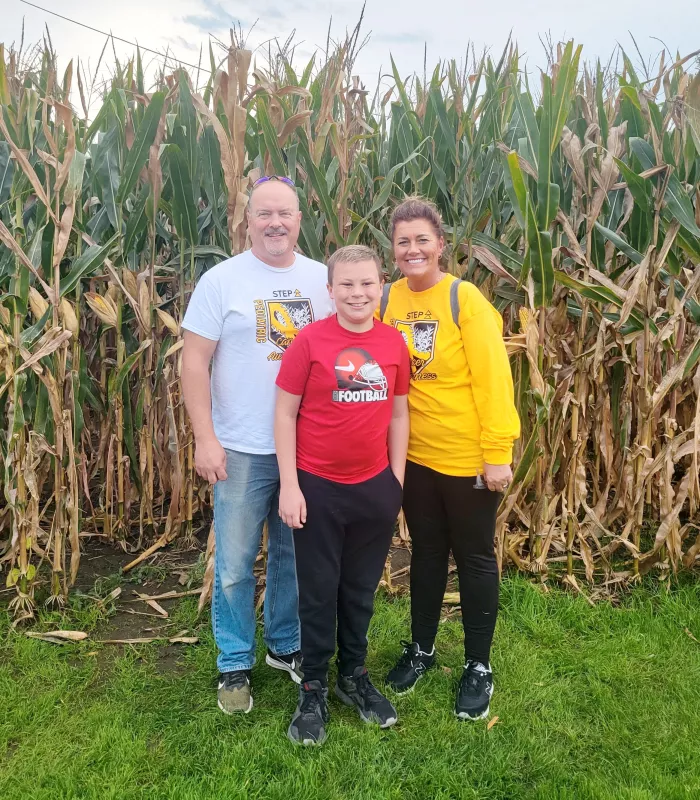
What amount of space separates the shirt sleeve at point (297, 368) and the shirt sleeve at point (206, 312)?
31 centimetres

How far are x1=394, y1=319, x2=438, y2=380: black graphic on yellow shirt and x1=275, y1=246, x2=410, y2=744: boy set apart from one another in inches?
2.8

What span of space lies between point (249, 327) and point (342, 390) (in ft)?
1.37

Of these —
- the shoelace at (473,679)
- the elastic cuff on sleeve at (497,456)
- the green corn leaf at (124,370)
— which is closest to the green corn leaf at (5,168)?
the green corn leaf at (124,370)

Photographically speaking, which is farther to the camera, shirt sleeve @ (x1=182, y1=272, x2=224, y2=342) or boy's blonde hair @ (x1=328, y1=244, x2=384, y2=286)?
shirt sleeve @ (x1=182, y1=272, x2=224, y2=342)

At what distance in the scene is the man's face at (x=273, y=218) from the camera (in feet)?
7.23

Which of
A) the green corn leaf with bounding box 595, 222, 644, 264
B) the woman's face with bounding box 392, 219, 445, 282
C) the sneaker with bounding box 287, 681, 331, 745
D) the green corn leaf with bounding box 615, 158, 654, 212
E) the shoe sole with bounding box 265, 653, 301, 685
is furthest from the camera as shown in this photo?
the green corn leaf with bounding box 595, 222, 644, 264

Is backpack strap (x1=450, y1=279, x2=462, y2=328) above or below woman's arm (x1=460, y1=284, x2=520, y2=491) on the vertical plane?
above

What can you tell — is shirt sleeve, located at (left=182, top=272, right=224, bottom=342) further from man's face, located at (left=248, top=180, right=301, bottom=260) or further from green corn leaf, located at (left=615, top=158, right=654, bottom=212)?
green corn leaf, located at (left=615, top=158, right=654, bottom=212)

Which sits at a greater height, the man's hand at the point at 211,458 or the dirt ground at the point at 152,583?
the man's hand at the point at 211,458

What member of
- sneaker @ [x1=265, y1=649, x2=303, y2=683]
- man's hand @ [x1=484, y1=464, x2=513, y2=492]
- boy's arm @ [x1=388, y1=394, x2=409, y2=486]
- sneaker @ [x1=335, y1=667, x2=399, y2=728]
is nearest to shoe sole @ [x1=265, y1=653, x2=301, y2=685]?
sneaker @ [x1=265, y1=649, x2=303, y2=683]

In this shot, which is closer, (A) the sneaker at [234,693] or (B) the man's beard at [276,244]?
(B) the man's beard at [276,244]

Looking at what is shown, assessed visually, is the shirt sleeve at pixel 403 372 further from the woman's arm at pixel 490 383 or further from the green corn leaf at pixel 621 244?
the green corn leaf at pixel 621 244

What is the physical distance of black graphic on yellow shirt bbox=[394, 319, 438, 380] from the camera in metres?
2.27

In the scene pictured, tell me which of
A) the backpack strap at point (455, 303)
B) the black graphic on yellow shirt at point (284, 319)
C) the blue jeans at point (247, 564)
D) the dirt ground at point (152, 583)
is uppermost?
the backpack strap at point (455, 303)
